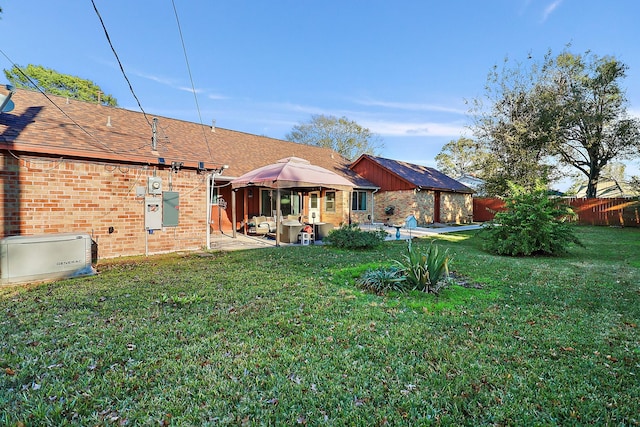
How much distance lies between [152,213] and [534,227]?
1046 cm

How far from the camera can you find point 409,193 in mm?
18328

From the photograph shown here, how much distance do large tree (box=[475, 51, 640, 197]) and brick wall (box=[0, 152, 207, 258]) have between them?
17.2 metres

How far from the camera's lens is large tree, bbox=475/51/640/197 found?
1756 cm

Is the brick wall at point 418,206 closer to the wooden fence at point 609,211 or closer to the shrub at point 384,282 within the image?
the wooden fence at point 609,211

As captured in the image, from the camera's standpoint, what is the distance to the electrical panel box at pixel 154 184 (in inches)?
306

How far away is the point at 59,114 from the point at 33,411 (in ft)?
31.0

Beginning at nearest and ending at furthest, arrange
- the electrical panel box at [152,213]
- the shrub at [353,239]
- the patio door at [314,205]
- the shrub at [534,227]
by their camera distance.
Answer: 1. the electrical panel box at [152,213]
2. the shrub at [534,227]
3. the shrub at [353,239]
4. the patio door at [314,205]

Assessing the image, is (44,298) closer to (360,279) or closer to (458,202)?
(360,279)

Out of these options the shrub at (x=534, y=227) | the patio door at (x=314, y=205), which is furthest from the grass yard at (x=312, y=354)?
the patio door at (x=314, y=205)

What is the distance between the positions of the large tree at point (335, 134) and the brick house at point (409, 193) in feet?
40.4

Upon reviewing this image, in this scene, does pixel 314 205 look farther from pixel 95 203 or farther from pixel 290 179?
pixel 95 203

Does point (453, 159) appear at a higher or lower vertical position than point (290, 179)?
higher

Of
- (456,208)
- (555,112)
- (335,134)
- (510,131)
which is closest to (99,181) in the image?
(510,131)

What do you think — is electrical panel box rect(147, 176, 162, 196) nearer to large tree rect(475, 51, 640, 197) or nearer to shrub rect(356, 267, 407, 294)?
shrub rect(356, 267, 407, 294)
